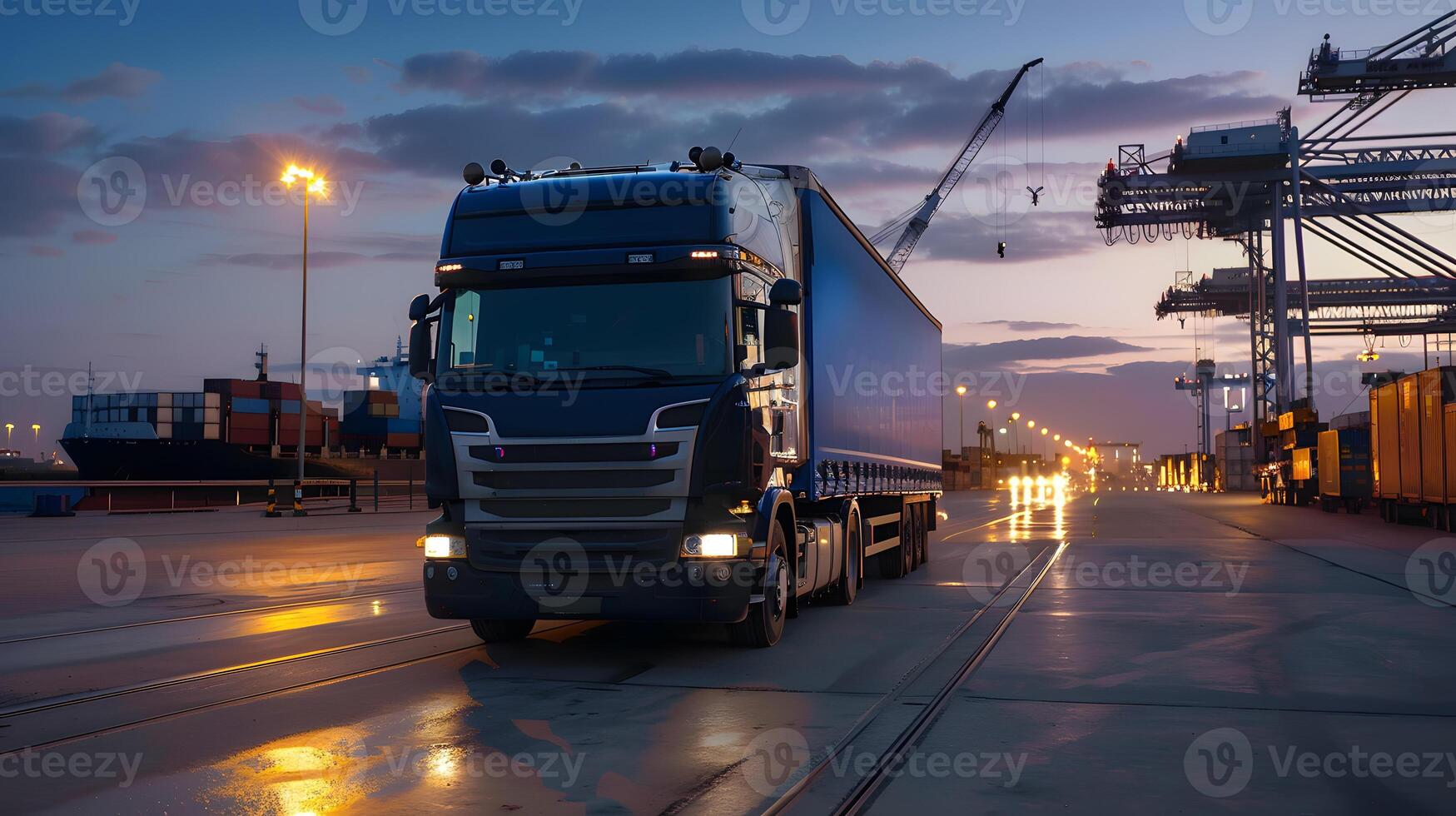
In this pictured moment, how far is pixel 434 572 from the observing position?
909cm

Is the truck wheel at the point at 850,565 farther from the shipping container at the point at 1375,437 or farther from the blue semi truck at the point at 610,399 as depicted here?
the shipping container at the point at 1375,437

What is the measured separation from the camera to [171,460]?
203ft

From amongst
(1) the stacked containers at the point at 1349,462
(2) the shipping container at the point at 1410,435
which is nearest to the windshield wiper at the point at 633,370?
(2) the shipping container at the point at 1410,435

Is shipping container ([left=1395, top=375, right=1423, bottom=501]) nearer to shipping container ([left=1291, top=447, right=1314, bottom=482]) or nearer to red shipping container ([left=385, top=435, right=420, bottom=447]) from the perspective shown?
shipping container ([left=1291, top=447, right=1314, bottom=482])

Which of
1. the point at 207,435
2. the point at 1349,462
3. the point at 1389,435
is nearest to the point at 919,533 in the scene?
the point at 1389,435

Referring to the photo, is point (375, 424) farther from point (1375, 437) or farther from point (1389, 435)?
point (1389, 435)

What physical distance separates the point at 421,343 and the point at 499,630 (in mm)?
2785

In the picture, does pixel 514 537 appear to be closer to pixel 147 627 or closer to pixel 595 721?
pixel 595 721

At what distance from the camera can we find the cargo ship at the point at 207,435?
203ft

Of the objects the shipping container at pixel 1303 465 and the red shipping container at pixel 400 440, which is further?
the red shipping container at pixel 400 440

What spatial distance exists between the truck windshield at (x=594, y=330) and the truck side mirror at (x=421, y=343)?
118 mm

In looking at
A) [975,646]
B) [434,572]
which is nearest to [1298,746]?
[975,646]

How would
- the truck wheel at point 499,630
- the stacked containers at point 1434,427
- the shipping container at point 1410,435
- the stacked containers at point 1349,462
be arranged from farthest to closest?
the stacked containers at point 1349,462
the shipping container at point 1410,435
the stacked containers at point 1434,427
the truck wheel at point 499,630

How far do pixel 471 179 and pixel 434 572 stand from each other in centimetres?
321
